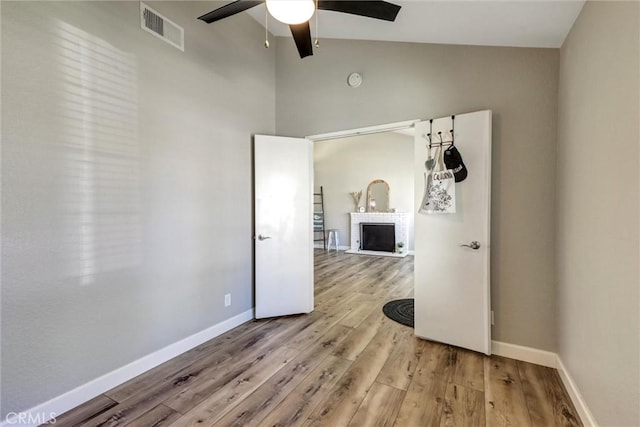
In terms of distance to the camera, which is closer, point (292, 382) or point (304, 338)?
point (292, 382)

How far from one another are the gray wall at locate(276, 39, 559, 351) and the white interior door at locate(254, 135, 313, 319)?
1199mm

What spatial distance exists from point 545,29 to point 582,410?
2.45 metres

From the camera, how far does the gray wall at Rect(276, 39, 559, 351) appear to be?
2.15 m

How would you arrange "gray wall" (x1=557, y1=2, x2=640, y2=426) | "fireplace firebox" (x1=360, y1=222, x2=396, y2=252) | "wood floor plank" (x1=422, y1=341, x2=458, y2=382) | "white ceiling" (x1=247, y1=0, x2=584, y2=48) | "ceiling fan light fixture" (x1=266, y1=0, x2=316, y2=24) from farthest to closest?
"fireplace firebox" (x1=360, y1=222, x2=396, y2=252), "wood floor plank" (x1=422, y1=341, x2=458, y2=382), "white ceiling" (x1=247, y1=0, x2=584, y2=48), "ceiling fan light fixture" (x1=266, y1=0, x2=316, y2=24), "gray wall" (x1=557, y1=2, x2=640, y2=426)

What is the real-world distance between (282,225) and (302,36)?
1.88 meters

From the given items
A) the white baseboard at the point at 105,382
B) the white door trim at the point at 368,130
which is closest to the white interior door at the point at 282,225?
the white door trim at the point at 368,130

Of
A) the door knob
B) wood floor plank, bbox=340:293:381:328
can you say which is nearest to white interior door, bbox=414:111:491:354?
the door knob

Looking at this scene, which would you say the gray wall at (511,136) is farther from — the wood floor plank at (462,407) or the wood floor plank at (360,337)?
the wood floor plank at (360,337)

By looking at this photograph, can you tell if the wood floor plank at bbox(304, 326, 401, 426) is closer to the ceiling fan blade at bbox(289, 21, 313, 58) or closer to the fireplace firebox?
the ceiling fan blade at bbox(289, 21, 313, 58)

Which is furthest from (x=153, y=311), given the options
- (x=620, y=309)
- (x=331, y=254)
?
(x=331, y=254)

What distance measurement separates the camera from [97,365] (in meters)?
1.88

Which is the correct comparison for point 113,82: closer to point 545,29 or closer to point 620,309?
point 545,29

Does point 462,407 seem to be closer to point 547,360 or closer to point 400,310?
point 547,360

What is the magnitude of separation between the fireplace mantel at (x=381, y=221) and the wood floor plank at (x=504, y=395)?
491 centimetres
